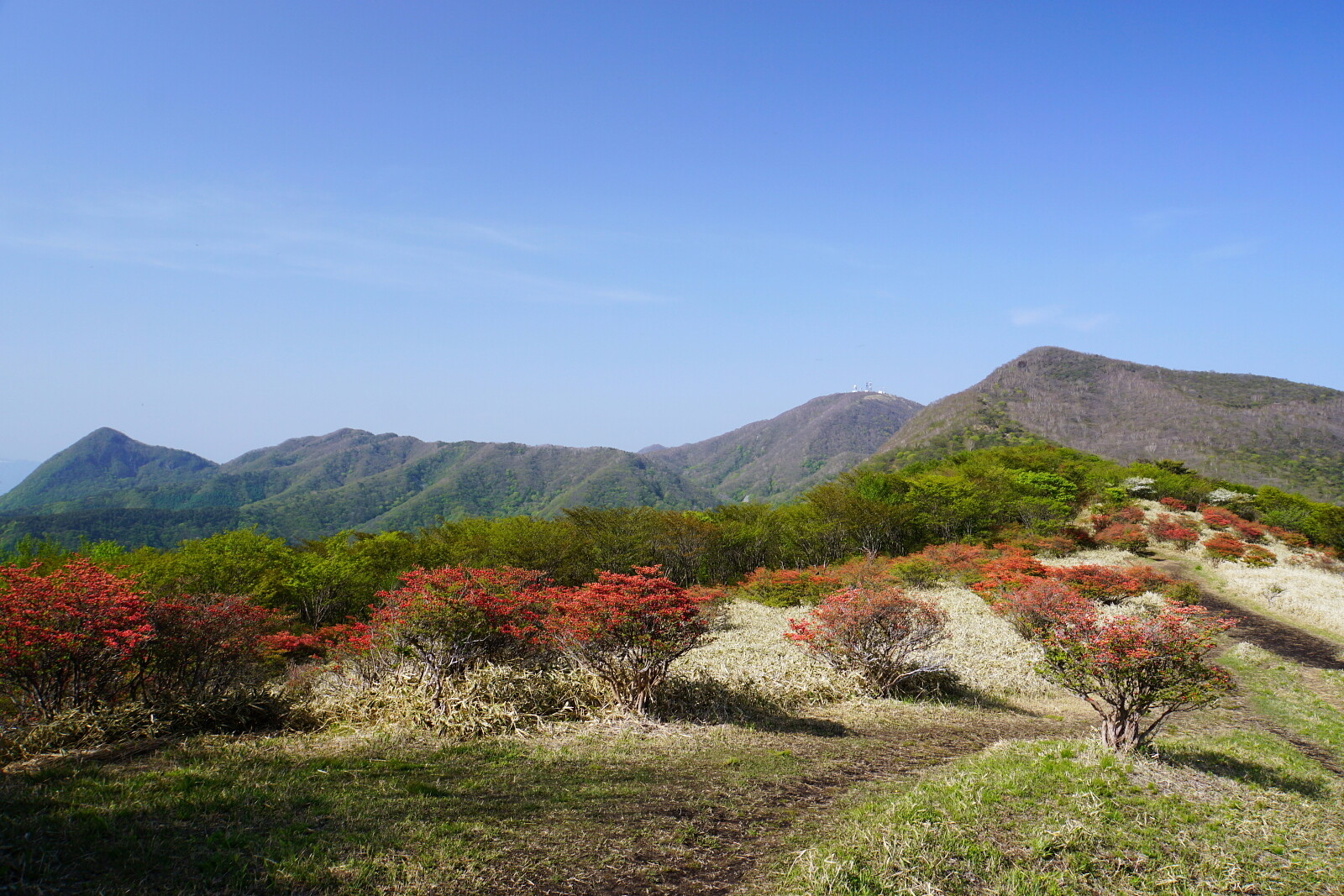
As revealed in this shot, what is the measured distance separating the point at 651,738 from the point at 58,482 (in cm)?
23768

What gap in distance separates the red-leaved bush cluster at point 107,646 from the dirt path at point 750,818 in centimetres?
584

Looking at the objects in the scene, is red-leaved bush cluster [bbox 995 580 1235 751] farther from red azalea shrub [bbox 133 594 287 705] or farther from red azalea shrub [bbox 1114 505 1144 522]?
red azalea shrub [bbox 1114 505 1144 522]

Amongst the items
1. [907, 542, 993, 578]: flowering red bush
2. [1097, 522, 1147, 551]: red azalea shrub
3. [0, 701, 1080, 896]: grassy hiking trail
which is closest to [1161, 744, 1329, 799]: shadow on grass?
[0, 701, 1080, 896]: grassy hiking trail

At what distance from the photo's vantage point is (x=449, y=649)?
27.6ft

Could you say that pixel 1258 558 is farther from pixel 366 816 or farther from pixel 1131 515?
pixel 366 816

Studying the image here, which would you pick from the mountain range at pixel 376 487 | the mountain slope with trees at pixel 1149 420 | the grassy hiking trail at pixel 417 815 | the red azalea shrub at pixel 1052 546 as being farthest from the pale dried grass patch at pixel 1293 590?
the mountain range at pixel 376 487

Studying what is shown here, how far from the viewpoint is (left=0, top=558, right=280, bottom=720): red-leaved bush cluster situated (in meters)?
6.32

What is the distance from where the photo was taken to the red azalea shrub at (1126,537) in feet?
94.1

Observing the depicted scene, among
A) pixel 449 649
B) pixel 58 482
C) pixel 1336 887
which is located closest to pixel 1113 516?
pixel 1336 887

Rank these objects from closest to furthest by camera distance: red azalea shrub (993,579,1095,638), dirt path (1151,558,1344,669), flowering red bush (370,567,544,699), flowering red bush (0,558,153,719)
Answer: flowering red bush (0,558,153,719) → flowering red bush (370,567,544,699) → red azalea shrub (993,579,1095,638) → dirt path (1151,558,1344,669)

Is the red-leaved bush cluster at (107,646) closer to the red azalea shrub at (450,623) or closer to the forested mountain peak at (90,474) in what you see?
the red azalea shrub at (450,623)

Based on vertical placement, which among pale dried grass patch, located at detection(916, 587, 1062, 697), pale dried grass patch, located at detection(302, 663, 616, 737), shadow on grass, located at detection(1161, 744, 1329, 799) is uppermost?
pale dried grass patch, located at detection(302, 663, 616, 737)

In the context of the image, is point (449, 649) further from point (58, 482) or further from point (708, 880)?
point (58, 482)

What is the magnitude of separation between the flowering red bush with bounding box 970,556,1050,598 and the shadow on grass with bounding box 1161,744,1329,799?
32.2 ft
